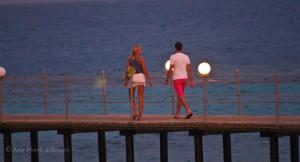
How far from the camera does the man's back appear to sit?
22.8 m

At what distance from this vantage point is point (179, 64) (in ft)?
75.2

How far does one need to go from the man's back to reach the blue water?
4180 mm

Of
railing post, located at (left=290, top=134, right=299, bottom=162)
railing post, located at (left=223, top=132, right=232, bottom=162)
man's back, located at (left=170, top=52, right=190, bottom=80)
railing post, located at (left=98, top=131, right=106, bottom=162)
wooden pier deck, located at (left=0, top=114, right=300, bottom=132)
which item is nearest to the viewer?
wooden pier deck, located at (left=0, top=114, right=300, bottom=132)

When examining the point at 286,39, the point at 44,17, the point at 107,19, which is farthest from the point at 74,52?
the point at 44,17

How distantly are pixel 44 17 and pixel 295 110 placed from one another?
96477mm

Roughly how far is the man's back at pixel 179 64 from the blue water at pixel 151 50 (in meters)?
4.18

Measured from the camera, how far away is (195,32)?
114m

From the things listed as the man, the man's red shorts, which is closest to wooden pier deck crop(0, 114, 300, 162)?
the man's red shorts

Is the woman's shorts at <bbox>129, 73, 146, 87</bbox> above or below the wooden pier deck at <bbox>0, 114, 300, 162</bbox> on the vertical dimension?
above

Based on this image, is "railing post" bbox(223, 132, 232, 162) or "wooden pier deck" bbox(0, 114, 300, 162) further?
"railing post" bbox(223, 132, 232, 162)

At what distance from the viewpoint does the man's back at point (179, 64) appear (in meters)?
22.8

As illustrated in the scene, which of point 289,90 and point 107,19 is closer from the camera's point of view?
point 289,90

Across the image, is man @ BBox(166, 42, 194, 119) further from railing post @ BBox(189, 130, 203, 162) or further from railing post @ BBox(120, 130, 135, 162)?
railing post @ BBox(120, 130, 135, 162)

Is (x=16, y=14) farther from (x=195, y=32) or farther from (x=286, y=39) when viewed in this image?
(x=286, y=39)
